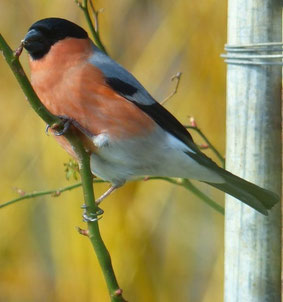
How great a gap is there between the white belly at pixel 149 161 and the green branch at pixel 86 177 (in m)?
0.25

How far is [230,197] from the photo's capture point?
1.38m

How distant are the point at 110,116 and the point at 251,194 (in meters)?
0.28

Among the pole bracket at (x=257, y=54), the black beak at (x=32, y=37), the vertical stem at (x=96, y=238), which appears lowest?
the vertical stem at (x=96, y=238)

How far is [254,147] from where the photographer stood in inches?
51.2

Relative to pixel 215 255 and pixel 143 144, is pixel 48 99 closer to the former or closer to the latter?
pixel 143 144

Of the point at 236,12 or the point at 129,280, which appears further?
the point at 129,280

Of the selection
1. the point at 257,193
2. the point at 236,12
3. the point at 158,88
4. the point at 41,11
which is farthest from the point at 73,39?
the point at 41,11

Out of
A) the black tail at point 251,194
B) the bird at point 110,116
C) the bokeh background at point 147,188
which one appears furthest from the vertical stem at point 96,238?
the bokeh background at point 147,188

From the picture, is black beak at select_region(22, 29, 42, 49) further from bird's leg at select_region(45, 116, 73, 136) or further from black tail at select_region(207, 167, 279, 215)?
black tail at select_region(207, 167, 279, 215)

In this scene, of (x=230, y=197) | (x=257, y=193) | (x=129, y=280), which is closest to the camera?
(x=257, y=193)

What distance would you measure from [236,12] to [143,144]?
0.97 feet

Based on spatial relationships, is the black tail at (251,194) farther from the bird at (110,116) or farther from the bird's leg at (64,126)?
the bird's leg at (64,126)

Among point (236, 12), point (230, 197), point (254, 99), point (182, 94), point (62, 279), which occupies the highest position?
point (236, 12)

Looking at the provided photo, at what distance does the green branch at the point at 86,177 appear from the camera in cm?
93
